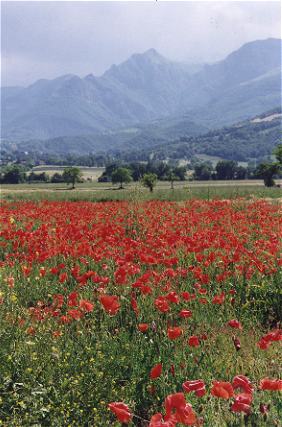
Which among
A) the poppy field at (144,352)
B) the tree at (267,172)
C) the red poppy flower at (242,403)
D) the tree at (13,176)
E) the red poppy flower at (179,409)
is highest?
the tree at (13,176)

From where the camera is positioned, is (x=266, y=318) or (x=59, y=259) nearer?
(x=266, y=318)

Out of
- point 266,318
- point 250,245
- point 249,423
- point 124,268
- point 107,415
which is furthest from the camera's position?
point 250,245

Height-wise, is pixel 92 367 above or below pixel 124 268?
below

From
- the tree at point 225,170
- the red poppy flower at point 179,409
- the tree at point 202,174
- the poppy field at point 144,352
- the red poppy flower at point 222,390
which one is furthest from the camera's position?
the tree at point 225,170

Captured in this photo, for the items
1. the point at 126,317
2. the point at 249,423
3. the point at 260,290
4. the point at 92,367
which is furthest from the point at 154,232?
the point at 249,423

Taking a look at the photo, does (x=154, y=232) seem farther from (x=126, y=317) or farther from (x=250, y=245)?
(x=126, y=317)

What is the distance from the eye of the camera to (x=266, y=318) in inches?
231

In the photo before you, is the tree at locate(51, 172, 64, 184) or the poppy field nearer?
the poppy field

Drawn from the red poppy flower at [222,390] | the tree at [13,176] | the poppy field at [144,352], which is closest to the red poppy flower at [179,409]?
the poppy field at [144,352]

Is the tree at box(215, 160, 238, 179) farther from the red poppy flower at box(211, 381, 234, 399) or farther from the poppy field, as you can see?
the red poppy flower at box(211, 381, 234, 399)

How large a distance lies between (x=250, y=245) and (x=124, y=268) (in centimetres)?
372

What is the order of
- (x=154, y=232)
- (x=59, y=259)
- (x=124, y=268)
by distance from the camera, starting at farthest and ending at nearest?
(x=154, y=232), (x=59, y=259), (x=124, y=268)

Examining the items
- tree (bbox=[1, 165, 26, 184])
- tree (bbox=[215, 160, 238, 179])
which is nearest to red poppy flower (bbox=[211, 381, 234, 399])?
tree (bbox=[1, 165, 26, 184])

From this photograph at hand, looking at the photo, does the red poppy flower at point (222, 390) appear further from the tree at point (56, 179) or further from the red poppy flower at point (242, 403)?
the tree at point (56, 179)
